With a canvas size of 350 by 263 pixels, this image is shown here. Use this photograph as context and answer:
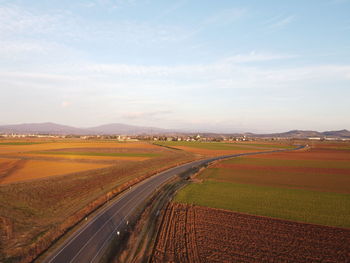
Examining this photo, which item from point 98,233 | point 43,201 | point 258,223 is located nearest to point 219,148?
point 258,223

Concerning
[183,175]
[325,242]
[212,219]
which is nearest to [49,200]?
[212,219]

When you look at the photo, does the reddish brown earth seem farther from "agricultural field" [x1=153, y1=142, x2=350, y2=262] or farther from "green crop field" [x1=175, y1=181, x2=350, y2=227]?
"green crop field" [x1=175, y1=181, x2=350, y2=227]

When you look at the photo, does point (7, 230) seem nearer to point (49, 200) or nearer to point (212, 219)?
point (49, 200)

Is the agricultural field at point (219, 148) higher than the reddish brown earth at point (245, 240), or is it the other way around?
the agricultural field at point (219, 148)

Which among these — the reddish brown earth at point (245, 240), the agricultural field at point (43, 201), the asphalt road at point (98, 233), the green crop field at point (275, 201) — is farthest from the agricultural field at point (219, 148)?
the reddish brown earth at point (245, 240)

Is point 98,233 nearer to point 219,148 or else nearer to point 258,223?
point 258,223

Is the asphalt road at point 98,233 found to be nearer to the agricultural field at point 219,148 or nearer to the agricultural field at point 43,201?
the agricultural field at point 43,201

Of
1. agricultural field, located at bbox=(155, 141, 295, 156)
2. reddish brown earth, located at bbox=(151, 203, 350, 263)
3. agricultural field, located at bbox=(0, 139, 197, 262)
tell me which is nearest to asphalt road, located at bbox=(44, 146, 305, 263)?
agricultural field, located at bbox=(0, 139, 197, 262)
